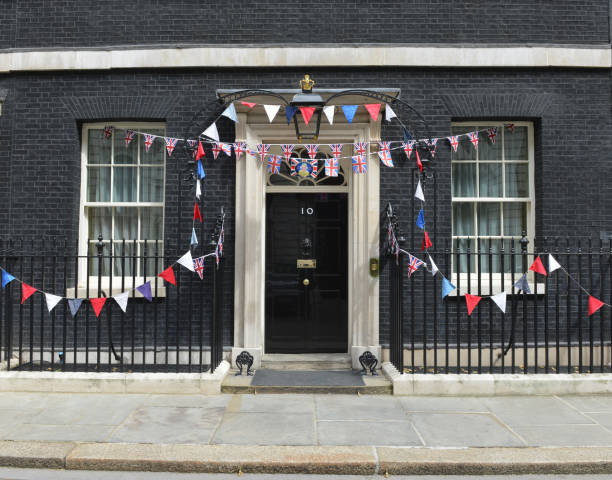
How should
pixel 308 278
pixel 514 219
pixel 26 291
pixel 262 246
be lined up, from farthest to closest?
pixel 514 219 < pixel 308 278 < pixel 262 246 < pixel 26 291

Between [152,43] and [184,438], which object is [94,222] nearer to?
[152,43]

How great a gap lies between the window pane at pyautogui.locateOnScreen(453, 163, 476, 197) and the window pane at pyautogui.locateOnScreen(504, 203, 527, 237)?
1.78ft

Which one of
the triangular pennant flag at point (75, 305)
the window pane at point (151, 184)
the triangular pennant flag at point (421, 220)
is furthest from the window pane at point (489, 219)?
the triangular pennant flag at point (75, 305)

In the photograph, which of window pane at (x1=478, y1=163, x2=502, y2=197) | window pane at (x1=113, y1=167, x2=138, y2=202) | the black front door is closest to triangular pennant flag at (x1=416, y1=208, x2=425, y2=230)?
the black front door

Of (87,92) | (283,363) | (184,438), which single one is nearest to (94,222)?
(87,92)

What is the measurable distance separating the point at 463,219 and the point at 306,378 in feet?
10.4

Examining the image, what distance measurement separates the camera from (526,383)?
5895 mm

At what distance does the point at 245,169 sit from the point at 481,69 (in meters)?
3.52

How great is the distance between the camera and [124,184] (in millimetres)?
7508

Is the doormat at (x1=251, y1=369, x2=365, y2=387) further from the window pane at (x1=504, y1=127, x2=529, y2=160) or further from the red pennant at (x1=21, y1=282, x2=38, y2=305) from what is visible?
the window pane at (x1=504, y1=127, x2=529, y2=160)

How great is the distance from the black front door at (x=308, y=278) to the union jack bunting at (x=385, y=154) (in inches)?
34.8

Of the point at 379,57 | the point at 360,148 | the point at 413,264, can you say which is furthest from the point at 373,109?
the point at 413,264

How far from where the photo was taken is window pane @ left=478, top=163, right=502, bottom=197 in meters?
7.46

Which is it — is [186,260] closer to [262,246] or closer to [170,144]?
[262,246]
